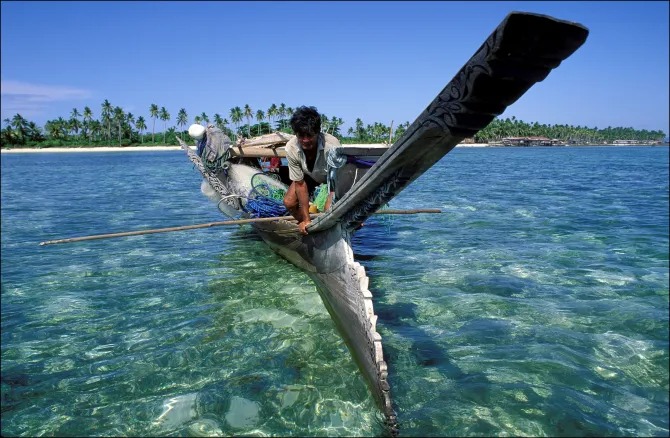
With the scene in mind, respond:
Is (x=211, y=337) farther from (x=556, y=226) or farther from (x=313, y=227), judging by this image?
(x=556, y=226)

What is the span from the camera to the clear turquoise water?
11.7 feet

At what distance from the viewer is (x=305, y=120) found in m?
4.67

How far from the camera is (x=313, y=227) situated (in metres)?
4.81

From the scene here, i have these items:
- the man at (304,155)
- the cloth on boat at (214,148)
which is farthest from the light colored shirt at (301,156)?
the cloth on boat at (214,148)

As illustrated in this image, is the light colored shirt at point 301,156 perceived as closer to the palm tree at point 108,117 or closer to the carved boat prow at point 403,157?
the carved boat prow at point 403,157

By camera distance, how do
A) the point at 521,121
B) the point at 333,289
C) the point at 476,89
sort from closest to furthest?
the point at 476,89 → the point at 333,289 → the point at 521,121

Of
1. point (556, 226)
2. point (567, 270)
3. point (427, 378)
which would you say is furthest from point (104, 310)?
point (556, 226)

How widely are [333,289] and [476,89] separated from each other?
287cm

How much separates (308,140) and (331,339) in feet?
7.30

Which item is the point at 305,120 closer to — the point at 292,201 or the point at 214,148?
the point at 292,201

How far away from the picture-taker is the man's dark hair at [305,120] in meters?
4.66

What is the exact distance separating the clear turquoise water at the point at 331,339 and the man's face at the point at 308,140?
2.09 m

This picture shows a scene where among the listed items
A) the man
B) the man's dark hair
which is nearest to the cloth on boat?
the man

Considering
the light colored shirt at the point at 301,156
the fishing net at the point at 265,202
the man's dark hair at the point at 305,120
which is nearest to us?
the man's dark hair at the point at 305,120
